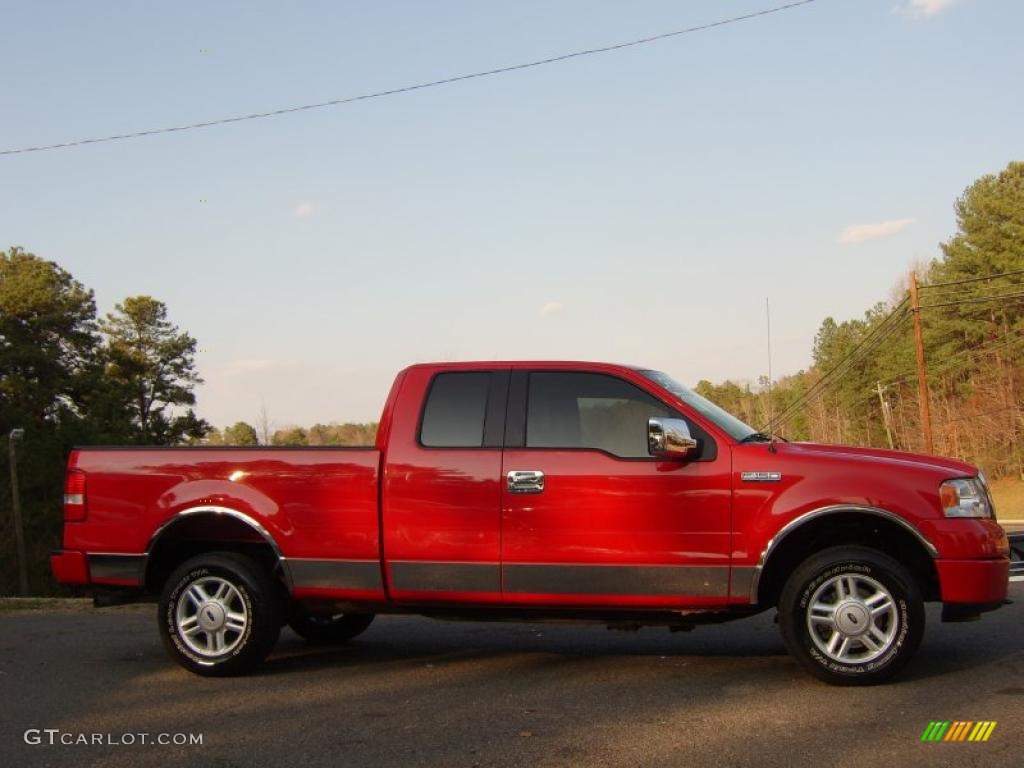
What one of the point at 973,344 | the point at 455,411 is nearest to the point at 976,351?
the point at 973,344

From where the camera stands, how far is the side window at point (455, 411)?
6512 mm

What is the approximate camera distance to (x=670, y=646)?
741 centimetres

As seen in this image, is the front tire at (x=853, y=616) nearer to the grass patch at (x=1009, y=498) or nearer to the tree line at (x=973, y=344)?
the grass patch at (x=1009, y=498)

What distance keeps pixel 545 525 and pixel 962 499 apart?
2387 mm

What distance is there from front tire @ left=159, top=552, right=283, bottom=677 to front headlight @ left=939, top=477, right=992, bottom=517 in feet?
13.5

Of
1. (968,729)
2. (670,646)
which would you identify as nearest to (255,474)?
(670,646)

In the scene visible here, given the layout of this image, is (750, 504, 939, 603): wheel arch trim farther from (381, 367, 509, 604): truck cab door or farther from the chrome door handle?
(381, 367, 509, 604): truck cab door

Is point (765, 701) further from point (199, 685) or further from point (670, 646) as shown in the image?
point (199, 685)

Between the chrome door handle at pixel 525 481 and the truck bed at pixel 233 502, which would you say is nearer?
the chrome door handle at pixel 525 481

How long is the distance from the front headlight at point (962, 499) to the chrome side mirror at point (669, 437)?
1434 millimetres

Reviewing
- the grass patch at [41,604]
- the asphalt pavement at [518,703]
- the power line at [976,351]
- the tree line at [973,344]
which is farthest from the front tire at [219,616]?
the power line at [976,351]

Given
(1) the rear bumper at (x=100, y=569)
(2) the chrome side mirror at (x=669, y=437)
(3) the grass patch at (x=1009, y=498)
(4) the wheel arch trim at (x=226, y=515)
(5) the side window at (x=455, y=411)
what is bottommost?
(3) the grass patch at (x=1009, y=498)

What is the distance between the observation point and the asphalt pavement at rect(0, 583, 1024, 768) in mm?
4742

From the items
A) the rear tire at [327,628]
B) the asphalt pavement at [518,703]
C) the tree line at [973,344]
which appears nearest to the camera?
the asphalt pavement at [518,703]
